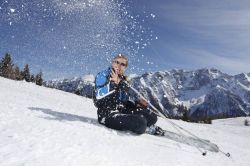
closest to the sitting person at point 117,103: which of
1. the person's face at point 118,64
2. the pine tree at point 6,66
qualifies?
the person's face at point 118,64

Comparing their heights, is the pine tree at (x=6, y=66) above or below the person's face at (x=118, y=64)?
above

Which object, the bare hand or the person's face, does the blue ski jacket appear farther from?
the person's face

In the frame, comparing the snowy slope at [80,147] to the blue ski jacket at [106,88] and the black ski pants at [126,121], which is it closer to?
the black ski pants at [126,121]

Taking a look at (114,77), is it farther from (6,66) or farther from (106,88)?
(6,66)

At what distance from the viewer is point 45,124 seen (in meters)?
9.22

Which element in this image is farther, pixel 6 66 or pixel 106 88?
pixel 6 66

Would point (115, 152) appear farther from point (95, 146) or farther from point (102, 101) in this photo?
point (102, 101)

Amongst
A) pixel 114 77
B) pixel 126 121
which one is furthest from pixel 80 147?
pixel 114 77

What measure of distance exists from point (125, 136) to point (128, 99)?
2.20m

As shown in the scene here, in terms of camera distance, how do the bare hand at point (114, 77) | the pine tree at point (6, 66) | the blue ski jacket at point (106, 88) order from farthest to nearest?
1. the pine tree at point (6, 66)
2. the bare hand at point (114, 77)
3. the blue ski jacket at point (106, 88)

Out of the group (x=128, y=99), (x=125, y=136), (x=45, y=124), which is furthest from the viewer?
(x=128, y=99)

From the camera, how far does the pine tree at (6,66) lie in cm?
9688

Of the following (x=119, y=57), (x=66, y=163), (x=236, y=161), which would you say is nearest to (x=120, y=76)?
(x=119, y=57)

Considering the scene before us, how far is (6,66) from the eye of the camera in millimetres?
99750
